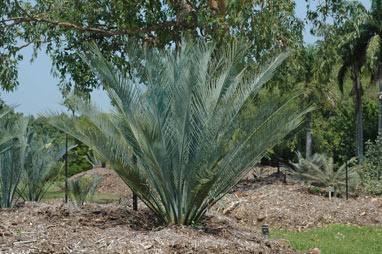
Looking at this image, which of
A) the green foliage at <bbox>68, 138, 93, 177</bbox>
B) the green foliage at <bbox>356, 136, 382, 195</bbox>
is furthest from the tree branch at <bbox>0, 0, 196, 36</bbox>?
the green foliage at <bbox>68, 138, 93, 177</bbox>

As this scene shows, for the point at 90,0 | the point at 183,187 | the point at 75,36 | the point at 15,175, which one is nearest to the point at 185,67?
the point at 183,187

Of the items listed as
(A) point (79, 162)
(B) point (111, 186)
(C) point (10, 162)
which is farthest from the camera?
(A) point (79, 162)

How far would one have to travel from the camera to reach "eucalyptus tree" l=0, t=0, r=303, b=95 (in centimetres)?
938

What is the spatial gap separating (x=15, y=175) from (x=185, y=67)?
4.11m

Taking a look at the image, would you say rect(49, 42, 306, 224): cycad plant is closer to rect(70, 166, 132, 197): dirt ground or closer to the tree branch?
the tree branch

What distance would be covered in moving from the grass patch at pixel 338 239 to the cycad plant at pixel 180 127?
1821 millimetres

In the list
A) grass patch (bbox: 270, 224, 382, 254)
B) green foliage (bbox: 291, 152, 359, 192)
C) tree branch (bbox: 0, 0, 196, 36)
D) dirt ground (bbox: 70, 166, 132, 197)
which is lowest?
grass patch (bbox: 270, 224, 382, 254)

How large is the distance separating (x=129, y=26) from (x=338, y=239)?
6.59 metres

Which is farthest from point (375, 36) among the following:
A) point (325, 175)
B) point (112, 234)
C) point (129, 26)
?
point (112, 234)

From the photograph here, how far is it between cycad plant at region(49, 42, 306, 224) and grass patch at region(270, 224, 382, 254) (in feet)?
5.97

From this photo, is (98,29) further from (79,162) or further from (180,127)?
(79,162)

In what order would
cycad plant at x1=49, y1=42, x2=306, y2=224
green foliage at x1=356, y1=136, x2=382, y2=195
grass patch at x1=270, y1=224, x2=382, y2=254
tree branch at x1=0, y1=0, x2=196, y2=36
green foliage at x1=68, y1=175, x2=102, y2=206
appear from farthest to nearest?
green foliage at x1=356, y1=136, x2=382, y2=195 < tree branch at x1=0, y1=0, x2=196, y2=36 < green foliage at x1=68, y1=175, x2=102, y2=206 < grass patch at x1=270, y1=224, x2=382, y2=254 < cycad plant at x1=49, y1=42, x2=306, y2=224

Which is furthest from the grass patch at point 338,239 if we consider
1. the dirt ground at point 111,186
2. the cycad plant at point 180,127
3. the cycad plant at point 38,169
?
the dirt ground at point 111,186

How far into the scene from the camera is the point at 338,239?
299 inches
